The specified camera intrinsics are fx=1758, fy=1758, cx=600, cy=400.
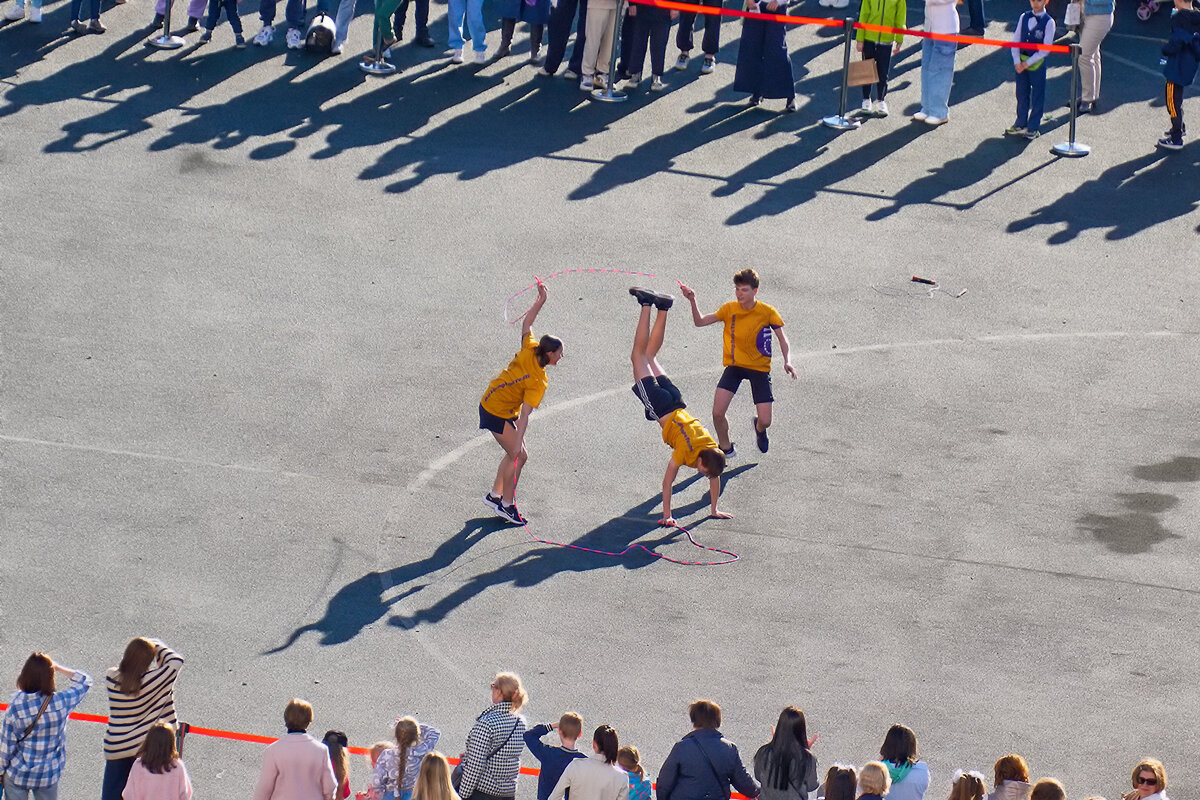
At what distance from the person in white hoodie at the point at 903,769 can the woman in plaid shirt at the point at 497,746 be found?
2042 mm

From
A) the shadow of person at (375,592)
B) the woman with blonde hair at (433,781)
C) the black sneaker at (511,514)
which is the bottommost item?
the shadow of person at (375,592)

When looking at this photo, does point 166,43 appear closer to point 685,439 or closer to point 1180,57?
point 685,439

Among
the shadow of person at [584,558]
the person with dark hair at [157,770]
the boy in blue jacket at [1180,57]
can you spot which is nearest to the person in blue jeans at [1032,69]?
the boy in blue jacket at [1180,57]

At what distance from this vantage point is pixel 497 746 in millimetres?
9828

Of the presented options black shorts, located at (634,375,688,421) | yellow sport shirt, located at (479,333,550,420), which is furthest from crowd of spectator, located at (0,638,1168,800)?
black shorts, located at (634,375,688,421)

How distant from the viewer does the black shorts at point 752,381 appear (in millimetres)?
15258

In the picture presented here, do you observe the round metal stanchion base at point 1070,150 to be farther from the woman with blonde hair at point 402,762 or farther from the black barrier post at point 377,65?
the woman with blonde hair at point 402,762

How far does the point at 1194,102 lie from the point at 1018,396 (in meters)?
8.48

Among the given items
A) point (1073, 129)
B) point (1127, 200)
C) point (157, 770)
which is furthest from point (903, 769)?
point (1073, 129)

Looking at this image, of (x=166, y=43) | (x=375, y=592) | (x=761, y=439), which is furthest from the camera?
(x=166, y=43)

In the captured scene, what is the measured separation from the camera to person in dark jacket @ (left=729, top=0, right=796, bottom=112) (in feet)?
71.6

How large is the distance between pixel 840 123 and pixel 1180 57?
409cm

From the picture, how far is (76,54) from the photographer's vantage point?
887 inches

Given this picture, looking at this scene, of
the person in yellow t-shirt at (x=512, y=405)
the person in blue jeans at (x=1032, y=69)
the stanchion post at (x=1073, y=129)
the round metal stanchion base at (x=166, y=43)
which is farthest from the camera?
the round metal stanchion base at (x=166, y=43)
